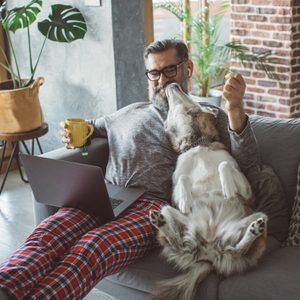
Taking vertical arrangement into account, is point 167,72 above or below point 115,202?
above

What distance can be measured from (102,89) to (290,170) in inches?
63.6

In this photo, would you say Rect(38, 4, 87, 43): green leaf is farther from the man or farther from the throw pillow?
the throw pillow

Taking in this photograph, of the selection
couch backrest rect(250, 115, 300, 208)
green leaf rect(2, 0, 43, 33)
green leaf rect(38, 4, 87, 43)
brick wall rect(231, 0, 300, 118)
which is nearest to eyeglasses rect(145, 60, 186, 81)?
couch backrest rect(250, 115, 300, 208)

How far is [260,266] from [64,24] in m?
2.21

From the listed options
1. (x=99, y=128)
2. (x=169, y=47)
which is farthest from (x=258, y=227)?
(x=99, y=128)

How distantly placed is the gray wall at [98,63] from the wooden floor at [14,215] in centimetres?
Result: 57

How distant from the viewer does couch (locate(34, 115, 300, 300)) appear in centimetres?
187

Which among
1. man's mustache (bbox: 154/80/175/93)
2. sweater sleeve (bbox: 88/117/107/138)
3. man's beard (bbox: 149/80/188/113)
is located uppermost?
man's mustache (bbox: 154/80/175/93)

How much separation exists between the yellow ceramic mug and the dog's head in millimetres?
432

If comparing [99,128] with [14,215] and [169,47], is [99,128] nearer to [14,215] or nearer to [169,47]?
[169,47]

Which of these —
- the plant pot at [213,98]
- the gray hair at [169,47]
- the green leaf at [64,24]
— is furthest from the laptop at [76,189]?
the plant pot at [213,98]

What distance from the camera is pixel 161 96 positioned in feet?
8.10

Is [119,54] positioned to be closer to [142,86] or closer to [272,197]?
[142,86]

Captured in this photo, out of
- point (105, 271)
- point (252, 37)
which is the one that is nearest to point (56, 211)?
point (105, 271)
